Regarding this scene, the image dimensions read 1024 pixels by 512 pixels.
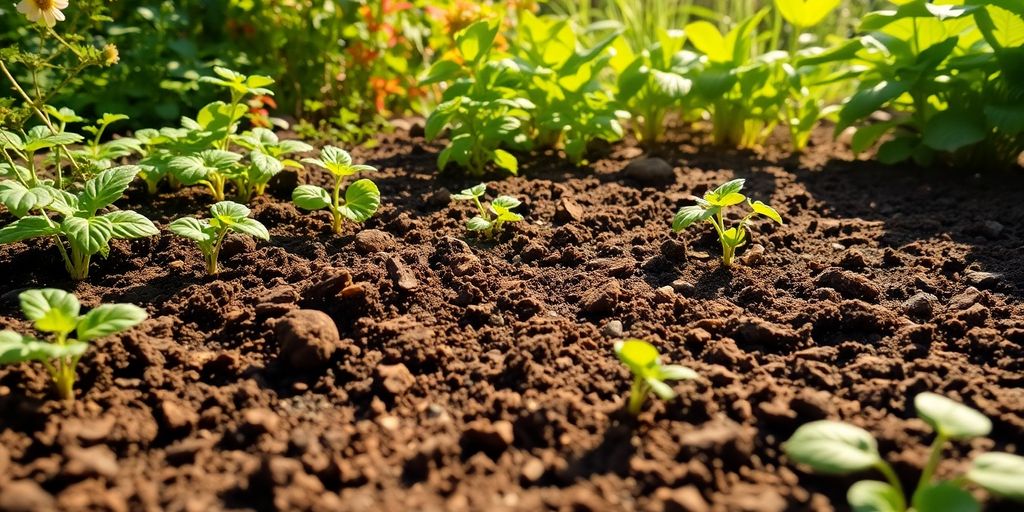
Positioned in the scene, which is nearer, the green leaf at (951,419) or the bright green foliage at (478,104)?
the green leaf at (951,419)

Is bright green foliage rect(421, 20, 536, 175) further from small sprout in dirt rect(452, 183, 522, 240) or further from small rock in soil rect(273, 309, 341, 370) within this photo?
small rock in soil rect(273, 309, 341, 370)

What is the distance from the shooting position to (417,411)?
1677 mm

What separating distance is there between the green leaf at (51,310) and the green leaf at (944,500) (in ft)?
5.52

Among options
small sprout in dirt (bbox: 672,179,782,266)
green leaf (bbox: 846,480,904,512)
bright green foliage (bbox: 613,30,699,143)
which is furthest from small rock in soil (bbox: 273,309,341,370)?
bright green foliage (bbox: 613,30,699,143)

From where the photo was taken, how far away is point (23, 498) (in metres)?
1.29

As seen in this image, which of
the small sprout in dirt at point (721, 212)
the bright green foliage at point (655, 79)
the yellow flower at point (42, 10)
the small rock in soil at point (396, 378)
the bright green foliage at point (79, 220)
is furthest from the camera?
the bright green foliage at point (655, 79)

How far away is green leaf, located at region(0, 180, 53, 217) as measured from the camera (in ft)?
6.36

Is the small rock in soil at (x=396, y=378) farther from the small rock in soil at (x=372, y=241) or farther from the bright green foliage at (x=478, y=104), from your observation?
the bright green foliage at (x=478, y=104)

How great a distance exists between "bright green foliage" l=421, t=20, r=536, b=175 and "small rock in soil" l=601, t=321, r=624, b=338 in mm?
1209

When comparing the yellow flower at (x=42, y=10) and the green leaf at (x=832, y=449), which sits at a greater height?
the yellow flower at (x=42, y=10)

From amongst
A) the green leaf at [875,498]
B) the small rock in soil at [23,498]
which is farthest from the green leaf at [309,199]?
the green leaf at [875,498]

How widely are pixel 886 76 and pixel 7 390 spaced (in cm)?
338

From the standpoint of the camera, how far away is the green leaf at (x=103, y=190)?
2084 mm

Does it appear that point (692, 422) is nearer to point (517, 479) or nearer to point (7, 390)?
point (517, 479)
